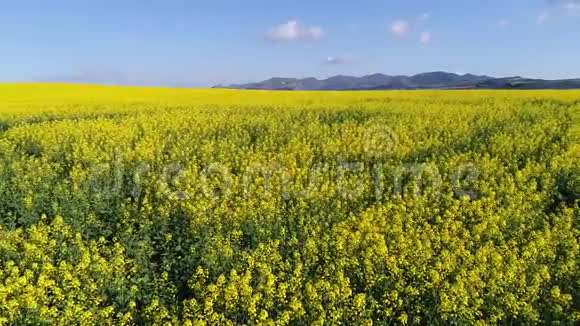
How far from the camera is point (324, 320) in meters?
5.54

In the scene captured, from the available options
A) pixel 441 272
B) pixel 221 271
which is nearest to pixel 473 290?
pixel 441 272

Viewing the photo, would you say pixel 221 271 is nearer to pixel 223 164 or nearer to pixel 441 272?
pixel 441 272

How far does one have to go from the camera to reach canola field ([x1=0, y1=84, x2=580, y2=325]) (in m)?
6.02

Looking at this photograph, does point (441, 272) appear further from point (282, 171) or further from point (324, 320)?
point (282, 171)

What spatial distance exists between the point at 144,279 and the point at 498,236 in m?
5.46

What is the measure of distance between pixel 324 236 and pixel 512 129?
1273cm

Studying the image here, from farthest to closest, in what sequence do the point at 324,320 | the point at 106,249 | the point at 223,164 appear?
the point at 223,164 → the point at 106,249 → the point at 324,320

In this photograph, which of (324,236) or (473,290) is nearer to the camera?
(473,290)

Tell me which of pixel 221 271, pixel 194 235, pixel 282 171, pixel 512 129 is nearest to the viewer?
pixel 221 271

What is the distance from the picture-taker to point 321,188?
10.6 meters

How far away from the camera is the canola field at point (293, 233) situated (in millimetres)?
6016

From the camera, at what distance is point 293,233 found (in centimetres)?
848

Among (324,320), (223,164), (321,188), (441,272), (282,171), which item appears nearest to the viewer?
(324,320)

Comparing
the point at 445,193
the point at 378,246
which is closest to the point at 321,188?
the point at 445,193
